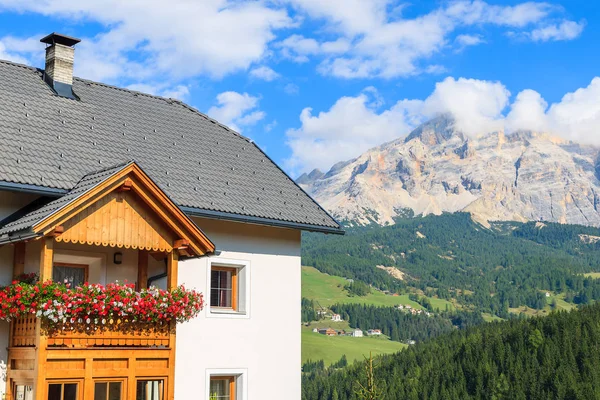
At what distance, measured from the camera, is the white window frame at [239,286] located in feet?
68.8

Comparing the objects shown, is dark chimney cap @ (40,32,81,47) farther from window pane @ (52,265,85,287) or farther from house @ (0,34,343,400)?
window pane @ (52,265,85,287)

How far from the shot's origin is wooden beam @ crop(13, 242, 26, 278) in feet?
55.5

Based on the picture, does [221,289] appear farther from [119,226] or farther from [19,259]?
[19,259]

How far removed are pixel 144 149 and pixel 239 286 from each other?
4497 mm

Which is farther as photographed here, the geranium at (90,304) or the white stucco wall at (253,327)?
the white stucco wall at (253,327)

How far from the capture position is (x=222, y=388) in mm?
21328

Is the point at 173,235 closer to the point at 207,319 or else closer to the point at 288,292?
the point at 207,319

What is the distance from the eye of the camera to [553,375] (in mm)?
194250

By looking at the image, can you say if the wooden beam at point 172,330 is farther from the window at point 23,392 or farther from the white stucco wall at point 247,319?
the window at point 23,392

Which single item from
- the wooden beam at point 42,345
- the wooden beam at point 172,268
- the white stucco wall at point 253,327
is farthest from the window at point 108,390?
the white stucco wall at point 253,327

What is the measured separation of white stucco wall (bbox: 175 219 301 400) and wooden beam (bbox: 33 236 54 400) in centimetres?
491

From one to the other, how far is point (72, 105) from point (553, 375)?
19043cm

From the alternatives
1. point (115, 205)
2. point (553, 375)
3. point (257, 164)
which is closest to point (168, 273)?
point (115, 205)

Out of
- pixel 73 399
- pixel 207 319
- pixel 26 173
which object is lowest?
pixel 73 399
